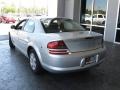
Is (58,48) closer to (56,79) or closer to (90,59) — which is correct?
(90,59)

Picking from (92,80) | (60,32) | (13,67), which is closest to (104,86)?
(92,80)

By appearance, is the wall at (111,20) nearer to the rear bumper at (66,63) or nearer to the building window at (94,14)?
the building window at (94,14)

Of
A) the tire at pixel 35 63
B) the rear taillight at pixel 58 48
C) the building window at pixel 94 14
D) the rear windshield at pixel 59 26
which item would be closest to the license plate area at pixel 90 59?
the rear taillight at pixel 58 48

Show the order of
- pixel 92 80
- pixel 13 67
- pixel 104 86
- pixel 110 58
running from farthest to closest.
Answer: pixel 110 58 < pixel 13 67 < pixel 92 80 < pixel 104 86

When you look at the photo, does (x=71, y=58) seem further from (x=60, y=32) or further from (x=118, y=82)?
(x=118, y=82)

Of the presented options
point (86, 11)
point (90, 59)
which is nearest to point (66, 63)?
point (90, 59)

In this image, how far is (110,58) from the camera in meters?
5.64

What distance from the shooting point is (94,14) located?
9.54 meters

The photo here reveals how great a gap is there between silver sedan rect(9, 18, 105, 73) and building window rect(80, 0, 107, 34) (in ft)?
16.9

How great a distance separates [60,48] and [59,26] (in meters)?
1.02

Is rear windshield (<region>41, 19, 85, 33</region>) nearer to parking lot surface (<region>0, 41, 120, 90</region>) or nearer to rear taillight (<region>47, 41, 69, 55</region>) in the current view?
rear taillight (<region>47, 41, 69, 55</region>)

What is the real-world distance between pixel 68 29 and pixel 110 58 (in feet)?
7.26

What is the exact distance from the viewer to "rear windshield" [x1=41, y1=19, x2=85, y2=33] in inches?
159

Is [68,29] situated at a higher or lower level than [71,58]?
higher
